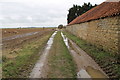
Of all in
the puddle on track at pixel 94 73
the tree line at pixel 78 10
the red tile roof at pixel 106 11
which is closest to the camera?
the puddle on track at pixel 94 73

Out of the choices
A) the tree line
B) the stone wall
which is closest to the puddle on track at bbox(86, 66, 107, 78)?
the stone wall

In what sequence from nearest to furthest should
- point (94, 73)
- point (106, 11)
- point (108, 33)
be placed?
point (94, 73) → point (108, 33) → point (106, 11)

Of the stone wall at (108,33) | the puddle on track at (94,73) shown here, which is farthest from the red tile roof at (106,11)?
the puddle on track at (94,73)

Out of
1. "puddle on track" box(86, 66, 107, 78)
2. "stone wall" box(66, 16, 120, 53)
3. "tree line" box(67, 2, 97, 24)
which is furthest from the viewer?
"tree line" box(67, 2, 97, 24)

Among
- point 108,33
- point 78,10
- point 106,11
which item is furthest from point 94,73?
point 78,10

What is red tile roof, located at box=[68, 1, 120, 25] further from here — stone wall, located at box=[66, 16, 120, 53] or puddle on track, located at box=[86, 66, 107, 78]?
puddle on track, located at box=[86, 66, 107, 78]

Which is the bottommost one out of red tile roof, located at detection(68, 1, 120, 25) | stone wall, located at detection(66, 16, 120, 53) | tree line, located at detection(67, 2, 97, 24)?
stone wall, located at detection(66, 16, 120, 53)

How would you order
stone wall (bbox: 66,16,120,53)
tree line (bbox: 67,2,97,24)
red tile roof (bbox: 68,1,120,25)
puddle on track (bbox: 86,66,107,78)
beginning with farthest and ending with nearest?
1. tree line (bbox: 67,2,97,24)
2. red tile roof (bbox: 68,1,120,25)
3. stone wall (bbox: 66,16,120,53)
4. puddle on track (bbox: 86,66,107,78)

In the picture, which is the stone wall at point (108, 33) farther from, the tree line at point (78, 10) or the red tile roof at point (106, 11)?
the tree line at point (78, 10)

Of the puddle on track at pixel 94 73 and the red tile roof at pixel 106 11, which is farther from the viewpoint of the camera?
the red tile roof at pixel 106 11

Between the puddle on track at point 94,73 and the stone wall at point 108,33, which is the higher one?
the stone wall at point 108,33

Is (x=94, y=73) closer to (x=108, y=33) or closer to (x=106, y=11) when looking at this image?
(x=108, y=33)

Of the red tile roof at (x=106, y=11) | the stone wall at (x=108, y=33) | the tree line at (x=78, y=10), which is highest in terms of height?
the tree line at (x=78, y=10)

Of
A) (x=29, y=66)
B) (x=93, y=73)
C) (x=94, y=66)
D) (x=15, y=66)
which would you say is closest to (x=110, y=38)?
(x=94, y=66)
